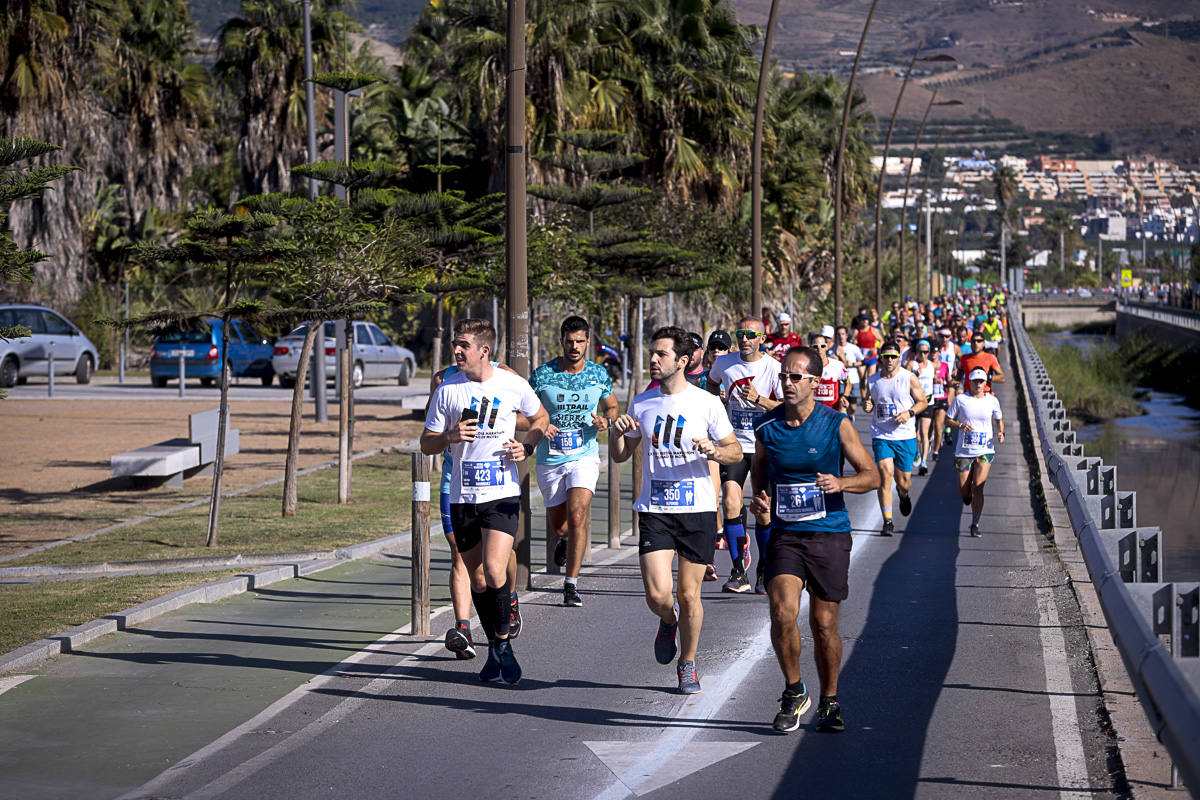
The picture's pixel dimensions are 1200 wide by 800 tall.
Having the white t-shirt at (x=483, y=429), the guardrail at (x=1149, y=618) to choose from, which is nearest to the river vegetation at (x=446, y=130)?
the white t-shirt at (x=483, y=429)

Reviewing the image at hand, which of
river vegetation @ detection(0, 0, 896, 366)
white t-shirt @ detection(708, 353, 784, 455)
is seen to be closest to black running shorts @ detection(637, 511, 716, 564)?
white t-shirt @ detection(708, 353, 784, 455)

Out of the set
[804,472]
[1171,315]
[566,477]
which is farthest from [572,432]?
[1171,315]

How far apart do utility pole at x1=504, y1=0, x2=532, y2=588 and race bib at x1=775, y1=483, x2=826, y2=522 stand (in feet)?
14.2

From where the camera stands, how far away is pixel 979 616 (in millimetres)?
10203

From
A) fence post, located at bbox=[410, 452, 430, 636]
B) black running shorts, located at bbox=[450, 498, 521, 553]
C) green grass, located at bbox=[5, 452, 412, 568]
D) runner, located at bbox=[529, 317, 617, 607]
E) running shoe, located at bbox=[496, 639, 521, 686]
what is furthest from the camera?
green grass, located at bbox=[5, 452, 412, 568]

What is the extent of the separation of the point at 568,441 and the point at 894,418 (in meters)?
5.76

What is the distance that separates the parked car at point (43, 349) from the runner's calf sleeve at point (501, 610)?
91.7 feet

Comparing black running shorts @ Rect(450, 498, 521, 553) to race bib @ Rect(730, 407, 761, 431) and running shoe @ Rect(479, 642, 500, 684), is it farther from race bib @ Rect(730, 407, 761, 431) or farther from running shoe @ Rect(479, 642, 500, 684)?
race bib @ Rect(730, 407, 761, 431)

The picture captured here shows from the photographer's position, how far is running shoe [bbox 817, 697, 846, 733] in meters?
7.07

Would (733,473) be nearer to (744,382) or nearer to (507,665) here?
(744,382)

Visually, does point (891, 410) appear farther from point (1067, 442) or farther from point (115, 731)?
point (115, 731)

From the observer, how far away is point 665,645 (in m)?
7.85

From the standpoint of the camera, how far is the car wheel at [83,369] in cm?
3622

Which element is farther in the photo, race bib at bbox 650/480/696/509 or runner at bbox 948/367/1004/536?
runner at bbox 948/367/1004/536
